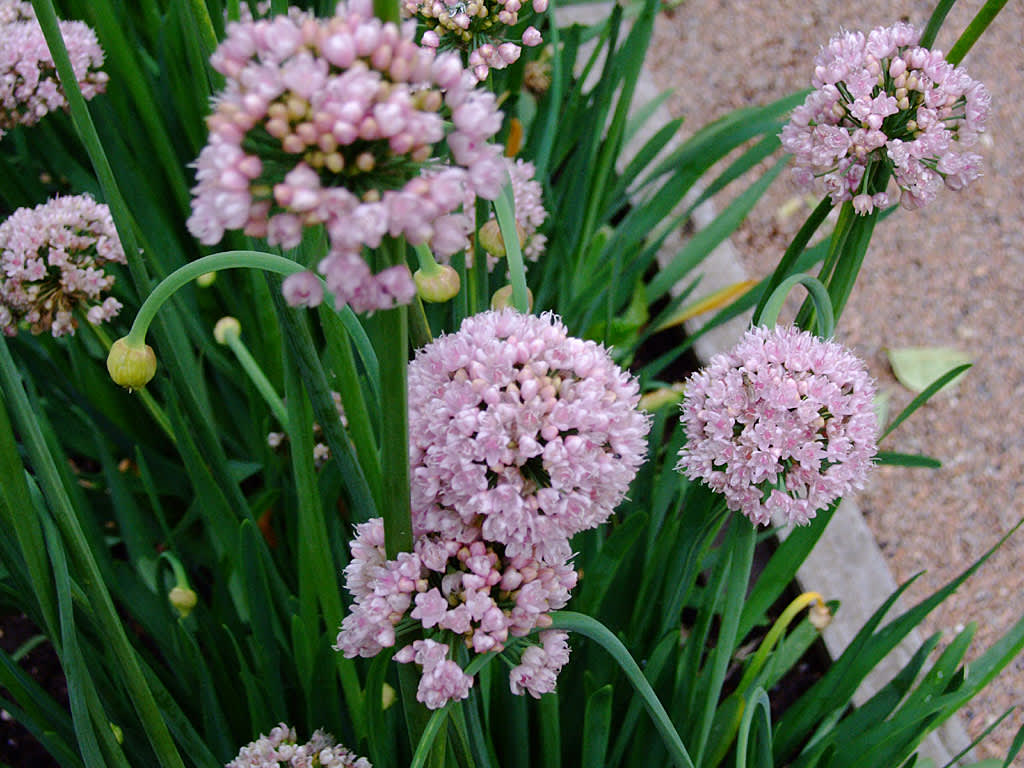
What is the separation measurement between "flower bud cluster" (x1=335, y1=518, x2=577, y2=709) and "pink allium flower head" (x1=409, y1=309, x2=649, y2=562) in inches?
0.8

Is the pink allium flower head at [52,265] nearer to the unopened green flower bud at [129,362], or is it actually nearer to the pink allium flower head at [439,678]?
the unopened green flower bud at [129,362]

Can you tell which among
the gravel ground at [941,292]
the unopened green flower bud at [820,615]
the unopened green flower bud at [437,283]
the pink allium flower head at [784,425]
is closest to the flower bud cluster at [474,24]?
the unopened green flower bud at [437,283]

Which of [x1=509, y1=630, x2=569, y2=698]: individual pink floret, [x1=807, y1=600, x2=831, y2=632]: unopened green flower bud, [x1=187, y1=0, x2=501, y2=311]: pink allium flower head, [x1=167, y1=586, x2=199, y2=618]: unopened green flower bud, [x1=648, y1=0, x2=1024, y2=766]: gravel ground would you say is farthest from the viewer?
[x1=648, y1=0, x2=1024, y2=766]: gravel ground

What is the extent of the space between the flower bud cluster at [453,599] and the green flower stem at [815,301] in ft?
1.17

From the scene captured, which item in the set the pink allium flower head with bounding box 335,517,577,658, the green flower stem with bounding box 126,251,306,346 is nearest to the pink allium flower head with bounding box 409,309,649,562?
the pink allium flower head with bounding box 335,517,577,658

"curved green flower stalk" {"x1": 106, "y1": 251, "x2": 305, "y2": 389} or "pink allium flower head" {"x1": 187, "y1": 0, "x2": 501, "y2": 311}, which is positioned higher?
"pink allium flower head" {"x1": 187, "y1": 0, "x2": 501, "y2": 311}

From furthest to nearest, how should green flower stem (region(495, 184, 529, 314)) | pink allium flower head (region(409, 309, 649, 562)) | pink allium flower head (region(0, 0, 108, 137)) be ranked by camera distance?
pink allium flower head (region(0, 0, 108, 137)) < green flower stem (region(495, 184, 529, 314)) < pink allium flower head (region(409, 309, 649, 562))

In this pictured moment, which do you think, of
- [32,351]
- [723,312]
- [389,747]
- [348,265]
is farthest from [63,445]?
[348,265]

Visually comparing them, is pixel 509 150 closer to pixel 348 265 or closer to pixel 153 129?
pixel 153 129

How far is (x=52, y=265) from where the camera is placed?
1.40 m

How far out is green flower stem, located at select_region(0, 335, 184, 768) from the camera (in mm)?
846

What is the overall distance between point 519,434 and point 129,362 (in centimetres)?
40

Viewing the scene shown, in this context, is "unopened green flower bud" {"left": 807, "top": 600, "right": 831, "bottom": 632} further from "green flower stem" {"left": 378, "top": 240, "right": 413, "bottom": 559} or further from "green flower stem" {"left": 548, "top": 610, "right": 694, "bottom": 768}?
"green flower stem" {"left": 378, "top": 240, "right": 413, "bottom": 559}

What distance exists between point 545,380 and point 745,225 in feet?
7.03
